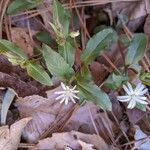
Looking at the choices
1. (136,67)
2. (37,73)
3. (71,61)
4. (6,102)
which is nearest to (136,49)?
(136,67)

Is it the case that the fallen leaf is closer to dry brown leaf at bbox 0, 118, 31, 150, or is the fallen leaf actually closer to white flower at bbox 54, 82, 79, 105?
white flower at bbox 54, 82, 79, 105

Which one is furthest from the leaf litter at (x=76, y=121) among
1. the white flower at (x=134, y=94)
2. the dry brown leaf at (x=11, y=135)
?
the white flower at (x=134, y=94)

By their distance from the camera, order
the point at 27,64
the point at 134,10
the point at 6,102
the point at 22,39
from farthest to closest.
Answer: the point at 134,10
the point at 22,39
the point at 6,102
the point at 27,64

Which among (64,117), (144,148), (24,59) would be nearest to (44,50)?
(24,59)

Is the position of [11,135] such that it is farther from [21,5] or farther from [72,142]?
[21,5]

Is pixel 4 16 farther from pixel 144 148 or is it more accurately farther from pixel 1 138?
pixel 144 148

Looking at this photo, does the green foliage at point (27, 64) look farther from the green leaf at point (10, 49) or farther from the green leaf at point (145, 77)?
the green leaf at point (145, 77)

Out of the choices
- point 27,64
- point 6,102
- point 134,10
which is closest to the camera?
point 27,64
